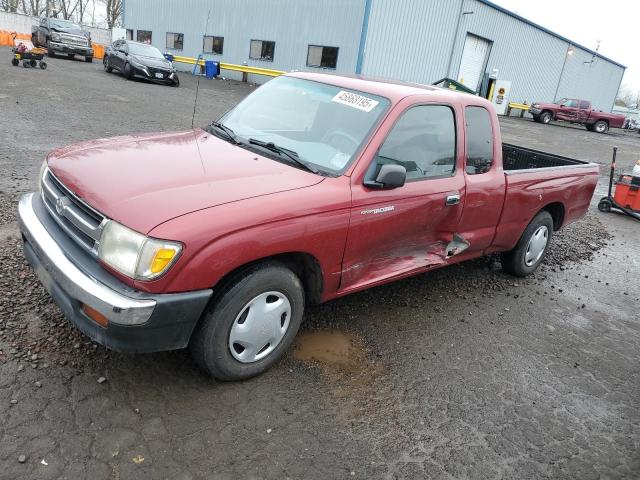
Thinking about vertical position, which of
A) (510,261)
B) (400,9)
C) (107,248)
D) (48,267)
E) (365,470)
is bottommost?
(365,470)

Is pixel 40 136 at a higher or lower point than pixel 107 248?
lower

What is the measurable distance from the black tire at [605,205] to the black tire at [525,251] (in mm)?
4697

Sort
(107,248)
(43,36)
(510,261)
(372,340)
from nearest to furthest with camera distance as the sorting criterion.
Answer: (107,248) → (372,340) → (510,261) → (43,36)

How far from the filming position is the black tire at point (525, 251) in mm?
5176

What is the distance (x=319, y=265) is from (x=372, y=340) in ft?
3.10

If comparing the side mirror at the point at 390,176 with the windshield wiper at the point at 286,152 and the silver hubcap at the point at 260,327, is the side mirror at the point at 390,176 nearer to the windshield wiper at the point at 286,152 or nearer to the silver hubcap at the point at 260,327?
the windshield wiper at the point at 286,152

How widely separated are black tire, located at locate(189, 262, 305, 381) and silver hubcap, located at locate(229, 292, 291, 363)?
2 centimetres

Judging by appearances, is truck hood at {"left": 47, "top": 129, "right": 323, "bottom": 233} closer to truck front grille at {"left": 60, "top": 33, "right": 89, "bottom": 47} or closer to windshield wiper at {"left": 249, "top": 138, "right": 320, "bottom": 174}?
windshield wiper at {"left": 249, "top": 138, "right": 320, "bottom": 174}

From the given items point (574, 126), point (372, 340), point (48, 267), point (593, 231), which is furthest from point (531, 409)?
point (574, 126)

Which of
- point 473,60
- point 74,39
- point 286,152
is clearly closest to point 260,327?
point 286,152

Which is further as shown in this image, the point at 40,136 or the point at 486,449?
the point at 40,136

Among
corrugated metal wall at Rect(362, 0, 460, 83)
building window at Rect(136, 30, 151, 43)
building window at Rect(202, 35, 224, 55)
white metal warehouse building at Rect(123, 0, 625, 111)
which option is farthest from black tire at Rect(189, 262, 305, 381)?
building window at Rect(136, 30, 151, 43)

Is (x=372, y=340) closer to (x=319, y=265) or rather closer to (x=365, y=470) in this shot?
(x=319, y=265)

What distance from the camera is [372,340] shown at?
377 cm
